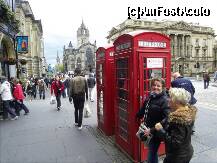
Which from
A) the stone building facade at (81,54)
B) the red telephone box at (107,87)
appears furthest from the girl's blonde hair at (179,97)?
the stone building facade at (81,54)

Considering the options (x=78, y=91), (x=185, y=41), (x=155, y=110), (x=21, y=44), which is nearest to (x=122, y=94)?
(x=155, y=110)

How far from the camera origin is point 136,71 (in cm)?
477

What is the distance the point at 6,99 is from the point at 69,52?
505 feet

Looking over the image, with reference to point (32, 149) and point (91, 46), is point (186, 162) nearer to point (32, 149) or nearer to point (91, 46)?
point (32, 149)

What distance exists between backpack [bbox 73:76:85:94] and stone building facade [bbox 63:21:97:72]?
114912 millimetres

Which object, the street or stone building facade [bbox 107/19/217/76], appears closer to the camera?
the street

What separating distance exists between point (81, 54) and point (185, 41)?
63.8m

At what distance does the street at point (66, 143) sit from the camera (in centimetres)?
541

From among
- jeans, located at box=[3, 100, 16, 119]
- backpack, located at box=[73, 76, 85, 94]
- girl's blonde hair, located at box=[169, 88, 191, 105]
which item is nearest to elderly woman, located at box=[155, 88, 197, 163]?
girl's blonde hair, located at box=[169, 88, 191, 105]

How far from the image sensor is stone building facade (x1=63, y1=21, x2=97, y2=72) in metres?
135

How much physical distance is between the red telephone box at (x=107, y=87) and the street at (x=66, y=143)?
377 millimetres

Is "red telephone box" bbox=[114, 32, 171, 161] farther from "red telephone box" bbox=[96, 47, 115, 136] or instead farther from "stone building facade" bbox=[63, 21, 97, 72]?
"stone building facade" bbox=[63, 21, 97, 72]

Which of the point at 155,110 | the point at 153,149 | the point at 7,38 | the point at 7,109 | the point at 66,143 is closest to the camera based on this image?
the point at 155,110

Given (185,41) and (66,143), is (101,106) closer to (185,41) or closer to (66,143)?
(66,143)
